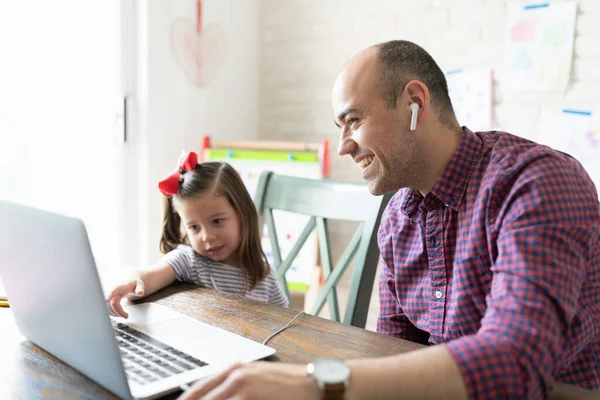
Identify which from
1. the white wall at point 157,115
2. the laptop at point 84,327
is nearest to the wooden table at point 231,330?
the laptop at point 84,327

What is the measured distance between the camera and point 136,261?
97.8 inches

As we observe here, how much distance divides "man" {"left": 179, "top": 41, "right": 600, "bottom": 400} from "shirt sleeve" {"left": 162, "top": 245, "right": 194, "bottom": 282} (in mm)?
481

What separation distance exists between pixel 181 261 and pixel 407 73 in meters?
0.70

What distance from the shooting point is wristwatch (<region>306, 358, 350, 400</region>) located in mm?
627

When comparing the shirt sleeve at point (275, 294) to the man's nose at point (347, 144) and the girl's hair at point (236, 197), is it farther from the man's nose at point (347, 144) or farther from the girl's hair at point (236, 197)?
the man's nose at point (347, 144)

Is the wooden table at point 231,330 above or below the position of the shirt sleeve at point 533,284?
below

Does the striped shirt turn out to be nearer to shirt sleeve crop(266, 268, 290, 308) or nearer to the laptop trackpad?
shirt sleeve crop(266, 268, 290, 308)

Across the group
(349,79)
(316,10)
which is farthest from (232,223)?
(316,10)

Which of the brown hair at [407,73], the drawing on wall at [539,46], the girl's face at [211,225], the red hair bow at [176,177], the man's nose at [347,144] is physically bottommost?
the girl's face at [211,225]

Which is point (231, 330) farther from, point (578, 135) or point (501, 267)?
point (578, 135)

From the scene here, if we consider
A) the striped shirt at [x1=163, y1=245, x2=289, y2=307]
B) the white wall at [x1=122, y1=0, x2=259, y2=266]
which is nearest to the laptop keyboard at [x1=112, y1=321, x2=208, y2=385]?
the striped shirt at [x1=163, y1=245, x2=289, y2=307]

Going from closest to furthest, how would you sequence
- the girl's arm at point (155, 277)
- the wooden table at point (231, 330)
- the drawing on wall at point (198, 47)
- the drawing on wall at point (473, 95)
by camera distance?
the wooden table at point (231, 330) → the girl's arm at point (155, 277) → the drawing on wall at point (473, 95) → the drawing on wall at point (198, 47)

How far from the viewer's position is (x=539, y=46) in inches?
88.5

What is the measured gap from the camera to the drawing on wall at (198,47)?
2.55m
